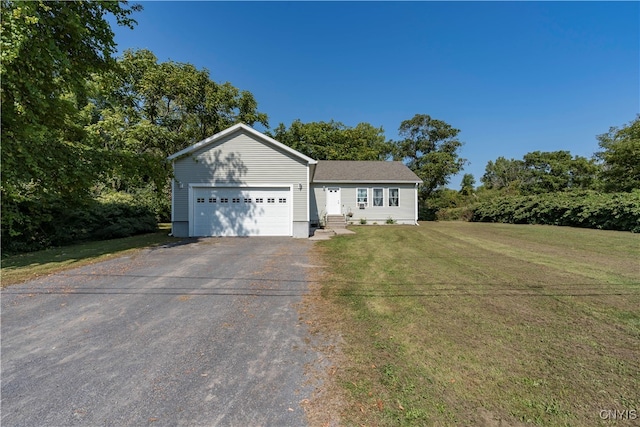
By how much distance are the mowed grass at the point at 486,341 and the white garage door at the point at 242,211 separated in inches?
271

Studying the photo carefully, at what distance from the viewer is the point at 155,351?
3254 millimetres

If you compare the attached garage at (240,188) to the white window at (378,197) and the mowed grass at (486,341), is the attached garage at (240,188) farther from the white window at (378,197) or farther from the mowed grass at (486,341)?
the white window at (378,197)

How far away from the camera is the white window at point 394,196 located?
784 inches

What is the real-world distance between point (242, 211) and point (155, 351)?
411 inches

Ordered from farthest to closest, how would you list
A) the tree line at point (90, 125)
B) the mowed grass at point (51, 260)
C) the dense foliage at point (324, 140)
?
the dense foliage at point (324, 140)
the tree line at point (90, 125)
the mowed grass at point (51, 260)

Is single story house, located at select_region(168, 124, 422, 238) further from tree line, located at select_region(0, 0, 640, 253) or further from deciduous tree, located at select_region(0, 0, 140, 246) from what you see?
deciduous tree, located at select_region(0, 0, 140, 246)

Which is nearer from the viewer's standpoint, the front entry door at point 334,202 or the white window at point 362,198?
the front entry door at point 334,202

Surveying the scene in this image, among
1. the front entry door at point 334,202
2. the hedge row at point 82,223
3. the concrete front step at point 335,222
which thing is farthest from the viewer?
the front entry door at point 334,202

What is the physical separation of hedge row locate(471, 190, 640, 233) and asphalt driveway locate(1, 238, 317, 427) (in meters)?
16.0

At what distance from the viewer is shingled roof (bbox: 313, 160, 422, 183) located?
64.3 ft

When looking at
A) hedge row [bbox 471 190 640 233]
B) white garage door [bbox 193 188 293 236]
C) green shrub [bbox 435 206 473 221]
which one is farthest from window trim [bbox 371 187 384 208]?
green shrub [bbox 435 206 473 221]

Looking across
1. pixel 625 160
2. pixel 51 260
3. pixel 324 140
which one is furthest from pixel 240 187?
pixel 625 160

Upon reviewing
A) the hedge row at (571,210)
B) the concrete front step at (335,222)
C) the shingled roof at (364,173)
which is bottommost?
the concrete front step at (335,222)

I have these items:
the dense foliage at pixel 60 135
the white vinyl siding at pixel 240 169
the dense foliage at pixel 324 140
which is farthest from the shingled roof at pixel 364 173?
the dense foliage at pixel 60 135
